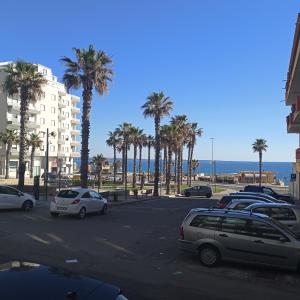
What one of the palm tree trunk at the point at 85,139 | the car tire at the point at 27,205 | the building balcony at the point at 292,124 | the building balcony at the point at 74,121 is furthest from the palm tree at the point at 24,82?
the building balcony at the point at 74,121

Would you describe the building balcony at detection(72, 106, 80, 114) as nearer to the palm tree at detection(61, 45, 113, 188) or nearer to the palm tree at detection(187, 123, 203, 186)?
the palm tree at detection(187, 123, 203, 186)

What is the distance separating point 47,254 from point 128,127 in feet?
250

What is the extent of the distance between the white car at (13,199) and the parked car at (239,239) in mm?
15730

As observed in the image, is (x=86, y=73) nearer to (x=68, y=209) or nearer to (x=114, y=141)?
(x=68, y=209)

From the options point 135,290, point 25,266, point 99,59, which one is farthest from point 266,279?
point 99,59

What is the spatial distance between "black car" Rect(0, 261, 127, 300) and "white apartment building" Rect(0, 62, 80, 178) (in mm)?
76644

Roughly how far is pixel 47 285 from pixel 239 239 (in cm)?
839

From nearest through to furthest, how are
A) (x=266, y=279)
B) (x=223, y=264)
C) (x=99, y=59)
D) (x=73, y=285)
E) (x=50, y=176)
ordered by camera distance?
(x=73, y=285) → (x=266, y=279) → (x=223, y=264) → (x=99, y=59) → (x=50, y=176)

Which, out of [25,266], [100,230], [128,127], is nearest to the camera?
[25,266]

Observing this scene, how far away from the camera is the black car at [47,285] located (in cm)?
396

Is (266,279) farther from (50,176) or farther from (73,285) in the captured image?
(50,176)

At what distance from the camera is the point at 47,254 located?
43.6 feet

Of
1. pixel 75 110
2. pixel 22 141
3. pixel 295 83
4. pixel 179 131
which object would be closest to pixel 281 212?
pixel 295 83

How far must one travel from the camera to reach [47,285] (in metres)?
4.17
